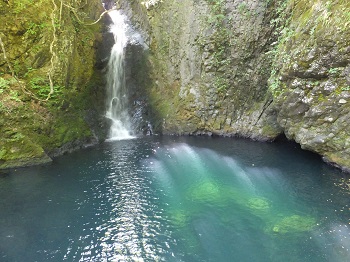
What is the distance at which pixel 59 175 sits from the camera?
12.0m

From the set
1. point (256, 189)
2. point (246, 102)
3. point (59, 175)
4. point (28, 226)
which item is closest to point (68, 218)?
point (28, 226)

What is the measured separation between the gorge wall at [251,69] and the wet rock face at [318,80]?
4cm

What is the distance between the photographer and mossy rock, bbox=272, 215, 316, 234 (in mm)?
7930

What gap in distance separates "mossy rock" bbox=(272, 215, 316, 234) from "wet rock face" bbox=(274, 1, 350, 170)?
A: 15.1ft

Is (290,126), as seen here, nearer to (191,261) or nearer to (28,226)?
(191,261)

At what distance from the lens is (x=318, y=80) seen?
1173 cm

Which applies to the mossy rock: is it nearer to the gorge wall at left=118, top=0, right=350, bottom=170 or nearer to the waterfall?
the gorge wall at left=118, top=0, right=350, bottom=170

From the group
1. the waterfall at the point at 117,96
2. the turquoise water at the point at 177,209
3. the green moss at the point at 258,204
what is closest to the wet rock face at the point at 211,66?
the waterfall at the point at 117,96

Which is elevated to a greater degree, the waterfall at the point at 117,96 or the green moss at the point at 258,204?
the waterfall at the point at 117,96

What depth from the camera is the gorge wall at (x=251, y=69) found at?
1123cm

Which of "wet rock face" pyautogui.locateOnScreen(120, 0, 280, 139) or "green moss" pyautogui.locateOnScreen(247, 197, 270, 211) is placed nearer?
"green moss" pyautogui.locateOnScreen(247, 197, 270, 211)

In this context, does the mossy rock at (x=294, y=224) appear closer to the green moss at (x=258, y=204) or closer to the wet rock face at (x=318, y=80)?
the green moss at (x=258, y=204)

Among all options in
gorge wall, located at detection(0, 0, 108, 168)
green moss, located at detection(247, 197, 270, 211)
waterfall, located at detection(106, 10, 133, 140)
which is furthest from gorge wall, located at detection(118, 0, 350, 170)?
gorge wall, located at detection(0, 0, 108, 168)

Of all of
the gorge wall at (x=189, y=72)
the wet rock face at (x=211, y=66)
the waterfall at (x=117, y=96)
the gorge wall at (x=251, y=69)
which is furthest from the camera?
the waterfall at (x=117, y=96)
